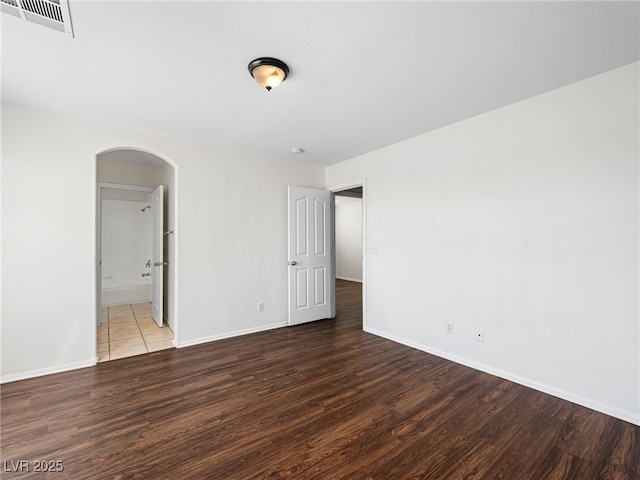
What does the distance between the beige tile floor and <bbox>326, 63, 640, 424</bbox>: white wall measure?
309cm

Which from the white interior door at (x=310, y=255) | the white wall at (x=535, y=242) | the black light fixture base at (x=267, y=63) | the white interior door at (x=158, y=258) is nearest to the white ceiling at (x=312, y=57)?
the black light fixture base at (x=267, y=63)

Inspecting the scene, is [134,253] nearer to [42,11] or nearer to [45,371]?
[45,371]

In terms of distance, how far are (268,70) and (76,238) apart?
8.37 ft

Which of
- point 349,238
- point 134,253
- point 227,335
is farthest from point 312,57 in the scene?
point 349,238

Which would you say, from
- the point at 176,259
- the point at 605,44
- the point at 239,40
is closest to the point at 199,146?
the point at 176,259

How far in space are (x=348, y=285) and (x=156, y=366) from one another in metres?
5.69

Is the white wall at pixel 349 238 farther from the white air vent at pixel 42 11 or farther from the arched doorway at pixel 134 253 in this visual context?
the white air vent at pixel 42 11

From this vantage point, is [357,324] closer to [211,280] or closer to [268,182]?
[211,280]

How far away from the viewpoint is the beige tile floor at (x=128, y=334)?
A: 336cm

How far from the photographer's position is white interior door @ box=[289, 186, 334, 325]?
434 centimetres

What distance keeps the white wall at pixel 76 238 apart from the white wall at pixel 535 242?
2.23 metres

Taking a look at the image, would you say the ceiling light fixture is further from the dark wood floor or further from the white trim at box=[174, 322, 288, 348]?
the white trim at box=[174, 322, 288, 348]

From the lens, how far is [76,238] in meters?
2.91

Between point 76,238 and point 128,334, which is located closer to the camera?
point 76,238
